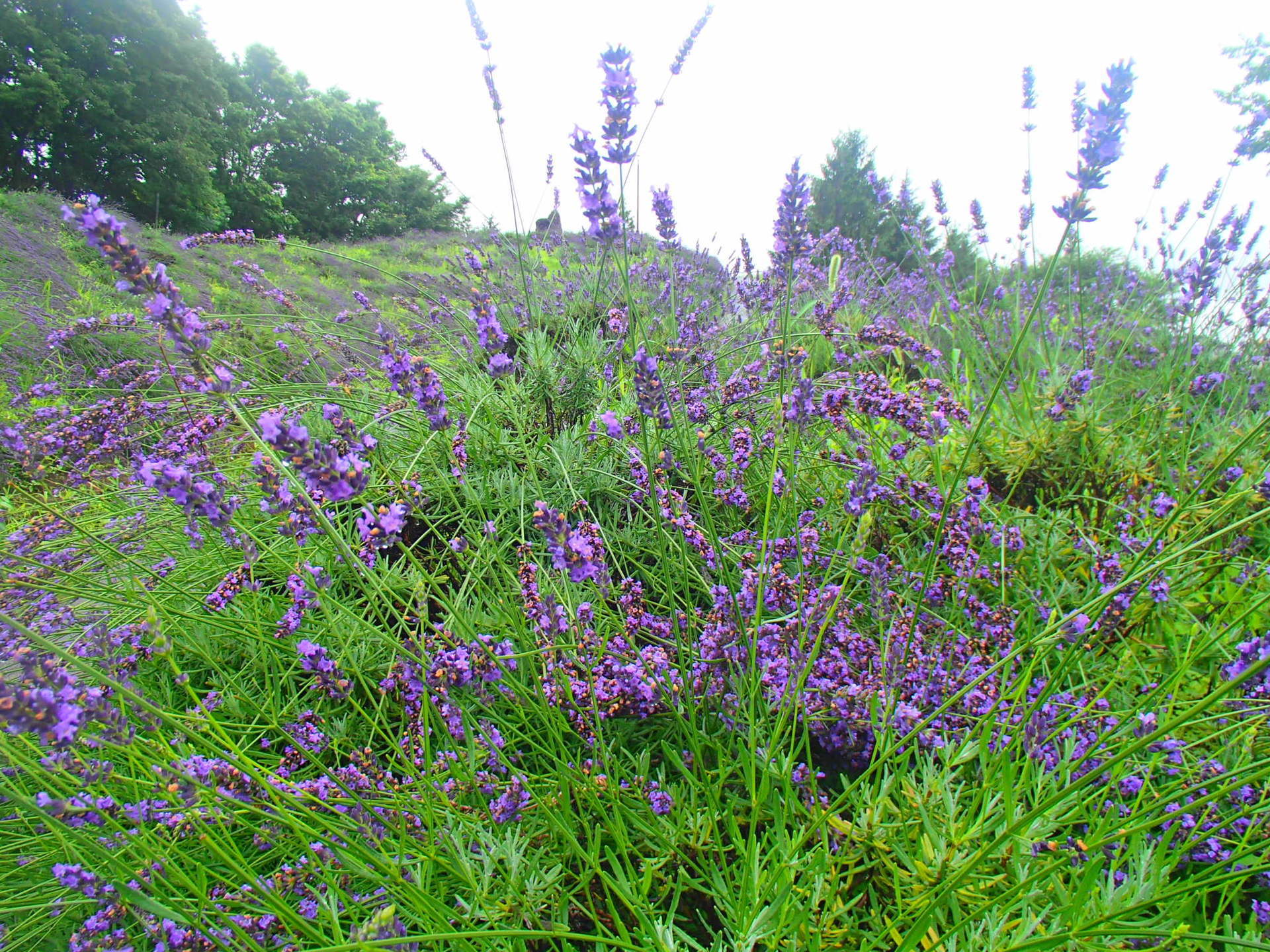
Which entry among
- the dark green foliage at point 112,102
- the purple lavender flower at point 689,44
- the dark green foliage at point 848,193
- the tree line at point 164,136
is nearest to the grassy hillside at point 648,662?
the purple lavender flower at point 689,44

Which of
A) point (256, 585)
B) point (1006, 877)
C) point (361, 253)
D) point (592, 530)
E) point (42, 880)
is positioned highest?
point (361, 253)

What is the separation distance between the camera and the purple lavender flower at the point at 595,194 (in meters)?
1.54

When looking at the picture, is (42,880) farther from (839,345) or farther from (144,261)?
(839,345)

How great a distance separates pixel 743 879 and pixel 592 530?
3.06ft

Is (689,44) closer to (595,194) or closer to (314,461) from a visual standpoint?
(595,194)

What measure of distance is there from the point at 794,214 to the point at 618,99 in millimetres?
552

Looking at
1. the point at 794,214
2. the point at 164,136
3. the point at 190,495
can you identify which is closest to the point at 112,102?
the point at 164,136

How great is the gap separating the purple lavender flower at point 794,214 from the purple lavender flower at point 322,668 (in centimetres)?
151

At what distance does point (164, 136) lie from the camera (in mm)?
19375

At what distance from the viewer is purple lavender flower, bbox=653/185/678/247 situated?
2299 millimetres

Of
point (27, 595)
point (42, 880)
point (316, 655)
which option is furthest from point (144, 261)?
point (27, 595)

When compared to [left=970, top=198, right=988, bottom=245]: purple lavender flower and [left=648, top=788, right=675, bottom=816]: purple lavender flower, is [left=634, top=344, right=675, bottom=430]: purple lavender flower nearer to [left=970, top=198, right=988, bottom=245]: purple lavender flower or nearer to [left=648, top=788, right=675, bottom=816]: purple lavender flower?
[left=648, top=788, right=675, bottom=816]: purple lavender flower

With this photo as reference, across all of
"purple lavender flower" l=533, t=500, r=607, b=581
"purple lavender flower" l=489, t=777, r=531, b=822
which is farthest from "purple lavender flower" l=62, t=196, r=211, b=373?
"purple lavender flower" l=489, t=777, r=531, b=822

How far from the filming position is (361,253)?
518 inches
